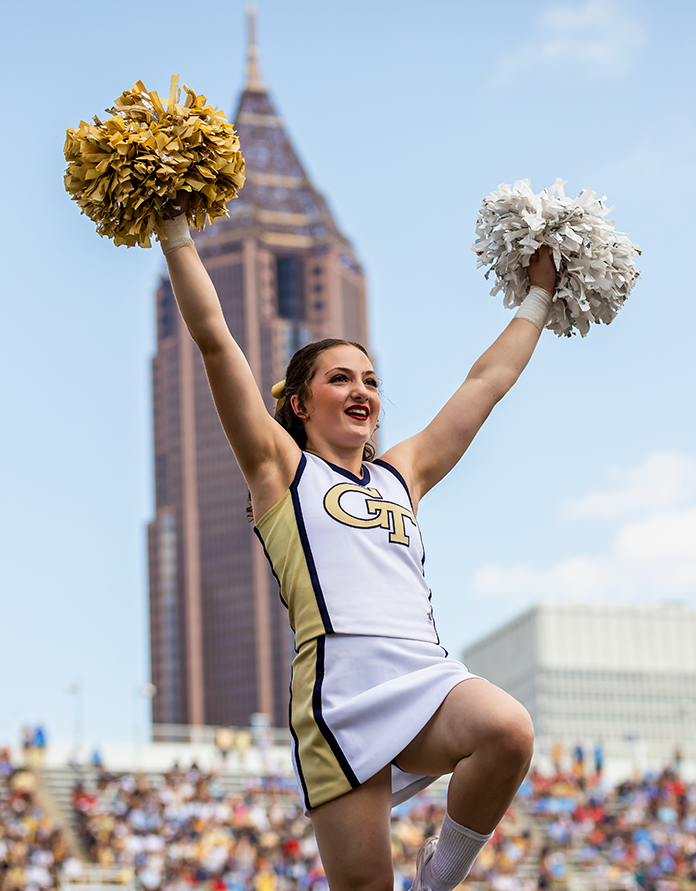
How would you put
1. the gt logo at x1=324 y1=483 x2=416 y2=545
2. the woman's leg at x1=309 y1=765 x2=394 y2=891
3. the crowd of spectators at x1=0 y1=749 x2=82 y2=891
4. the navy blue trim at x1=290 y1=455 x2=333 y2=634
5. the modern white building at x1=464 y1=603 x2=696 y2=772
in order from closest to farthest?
1. the woman's leg at x1=309 y1=765 x2=394 y2=891
2. the navy blue trim at x1=290 y1=455 x2=333 y2=634
3. the gt logo at x1=324 y1=483 x2=416 y2=545
4. the crowd of spectators at x1=0 y1=749 x2=82 y2=891
5. the modern white building at x1=464 y1=603 x2=696 y2=772

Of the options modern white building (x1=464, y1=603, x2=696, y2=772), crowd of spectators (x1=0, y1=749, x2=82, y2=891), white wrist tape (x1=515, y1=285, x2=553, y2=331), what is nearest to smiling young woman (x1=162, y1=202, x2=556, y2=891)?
white wrist tape (x1=515, y1=285, x2=553, y2=331)

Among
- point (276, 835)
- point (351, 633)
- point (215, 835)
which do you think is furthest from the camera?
point (276, 835)

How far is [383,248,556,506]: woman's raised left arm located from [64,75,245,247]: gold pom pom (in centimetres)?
94

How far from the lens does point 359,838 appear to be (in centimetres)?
315

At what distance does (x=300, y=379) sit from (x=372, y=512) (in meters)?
0.51

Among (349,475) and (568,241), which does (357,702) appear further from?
(568,241)

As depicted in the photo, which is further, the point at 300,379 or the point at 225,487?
the point at 225,487

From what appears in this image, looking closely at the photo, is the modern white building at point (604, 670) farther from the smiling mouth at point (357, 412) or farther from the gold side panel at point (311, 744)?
the gold side panel at point (311, 744)

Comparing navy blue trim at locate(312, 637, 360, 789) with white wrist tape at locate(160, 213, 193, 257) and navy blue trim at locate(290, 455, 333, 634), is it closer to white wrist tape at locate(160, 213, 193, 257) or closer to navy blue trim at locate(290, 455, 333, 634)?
navy blue trim at locate(290, 455, 333, 634)

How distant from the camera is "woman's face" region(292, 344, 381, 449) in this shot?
361cm

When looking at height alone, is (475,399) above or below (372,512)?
above

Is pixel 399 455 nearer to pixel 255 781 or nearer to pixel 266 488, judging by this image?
pixel 266 488

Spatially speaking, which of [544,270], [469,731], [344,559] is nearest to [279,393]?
[344,559]

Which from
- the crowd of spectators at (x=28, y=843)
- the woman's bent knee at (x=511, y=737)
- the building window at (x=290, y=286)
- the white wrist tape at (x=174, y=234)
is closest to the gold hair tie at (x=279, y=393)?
the white wrist tape at (x=174, y=234)
